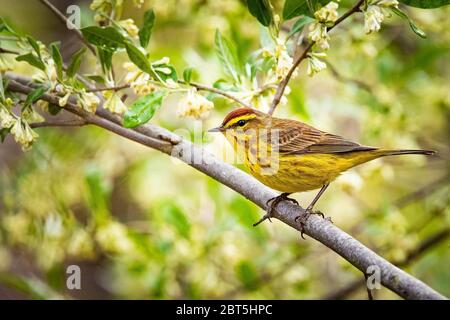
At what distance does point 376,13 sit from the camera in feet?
9.73

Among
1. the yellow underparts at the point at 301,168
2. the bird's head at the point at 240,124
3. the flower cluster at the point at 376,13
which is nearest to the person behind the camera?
the flower cluster at the point at 376,13

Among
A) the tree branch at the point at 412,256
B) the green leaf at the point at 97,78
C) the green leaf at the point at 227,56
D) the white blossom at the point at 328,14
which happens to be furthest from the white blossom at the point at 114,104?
the tree branch at the point at 412,256

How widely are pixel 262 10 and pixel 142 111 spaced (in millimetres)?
815

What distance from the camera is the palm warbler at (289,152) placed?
3970 mm

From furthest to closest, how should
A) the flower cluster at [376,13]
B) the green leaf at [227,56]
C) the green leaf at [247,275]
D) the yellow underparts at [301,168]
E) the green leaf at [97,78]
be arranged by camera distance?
the green leaf at [247,275]
the yellow underparts at [301,168]
the green leaf at [227,56]
the green leaf at [97,78]
the flower cluster at [376,13]

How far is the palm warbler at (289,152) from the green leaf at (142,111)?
2.67 ft

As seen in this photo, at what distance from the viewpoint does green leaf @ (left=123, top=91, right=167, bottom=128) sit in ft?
10.3

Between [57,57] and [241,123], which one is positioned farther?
[241,123]

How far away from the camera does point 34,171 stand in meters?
5.22

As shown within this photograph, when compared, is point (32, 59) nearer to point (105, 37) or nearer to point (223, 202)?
point (105, 37)

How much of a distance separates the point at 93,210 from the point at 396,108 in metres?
2.51

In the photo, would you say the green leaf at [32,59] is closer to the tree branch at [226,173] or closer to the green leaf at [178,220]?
the tree branch at [226,173]

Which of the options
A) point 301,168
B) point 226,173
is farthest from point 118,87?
point 301,168

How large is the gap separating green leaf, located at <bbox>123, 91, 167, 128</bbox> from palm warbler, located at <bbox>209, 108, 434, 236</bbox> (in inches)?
32.0
